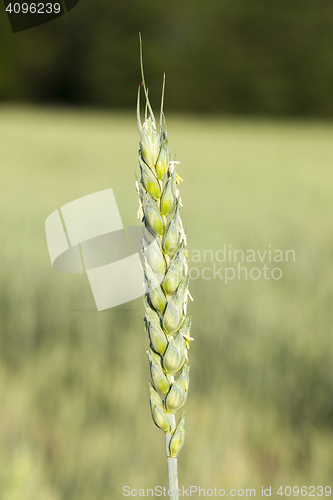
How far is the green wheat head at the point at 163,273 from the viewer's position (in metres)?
0.24

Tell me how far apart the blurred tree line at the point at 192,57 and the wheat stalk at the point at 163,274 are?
8565mm

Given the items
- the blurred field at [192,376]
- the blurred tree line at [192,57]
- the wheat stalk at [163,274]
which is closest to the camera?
the wheat stalk at [163,274]

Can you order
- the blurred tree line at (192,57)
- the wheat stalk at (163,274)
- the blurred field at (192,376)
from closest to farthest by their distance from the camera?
the wheat stalk at (163,274) → the blurred field at (192,376) → the blurred tree line at (192,57)

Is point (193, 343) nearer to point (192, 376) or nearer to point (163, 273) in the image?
point (192, 376)

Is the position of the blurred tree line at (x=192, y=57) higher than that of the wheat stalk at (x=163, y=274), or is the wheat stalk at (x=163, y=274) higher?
the blurred tree line at (x=192, y=57)

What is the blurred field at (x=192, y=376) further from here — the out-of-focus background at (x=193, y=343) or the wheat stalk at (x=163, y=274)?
the wheat stalk at (x=163, y=274)

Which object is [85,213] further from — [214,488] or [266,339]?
[214,488]

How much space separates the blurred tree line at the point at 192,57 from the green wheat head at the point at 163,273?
28.1ft

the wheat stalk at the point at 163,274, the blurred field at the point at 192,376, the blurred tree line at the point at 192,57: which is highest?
the blurred tree line at the point at 192,57

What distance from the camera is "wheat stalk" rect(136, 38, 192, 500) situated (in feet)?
0.80

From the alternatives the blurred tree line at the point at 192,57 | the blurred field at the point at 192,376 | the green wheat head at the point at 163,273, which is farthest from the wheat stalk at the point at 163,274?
the blurred tree line at the point at 192,57

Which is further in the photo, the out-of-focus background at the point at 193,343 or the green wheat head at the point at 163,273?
the out-of-focus background at the point at 193,343

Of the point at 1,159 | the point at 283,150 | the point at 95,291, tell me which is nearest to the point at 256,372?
the point at 95,291

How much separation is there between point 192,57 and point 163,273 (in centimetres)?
1092
